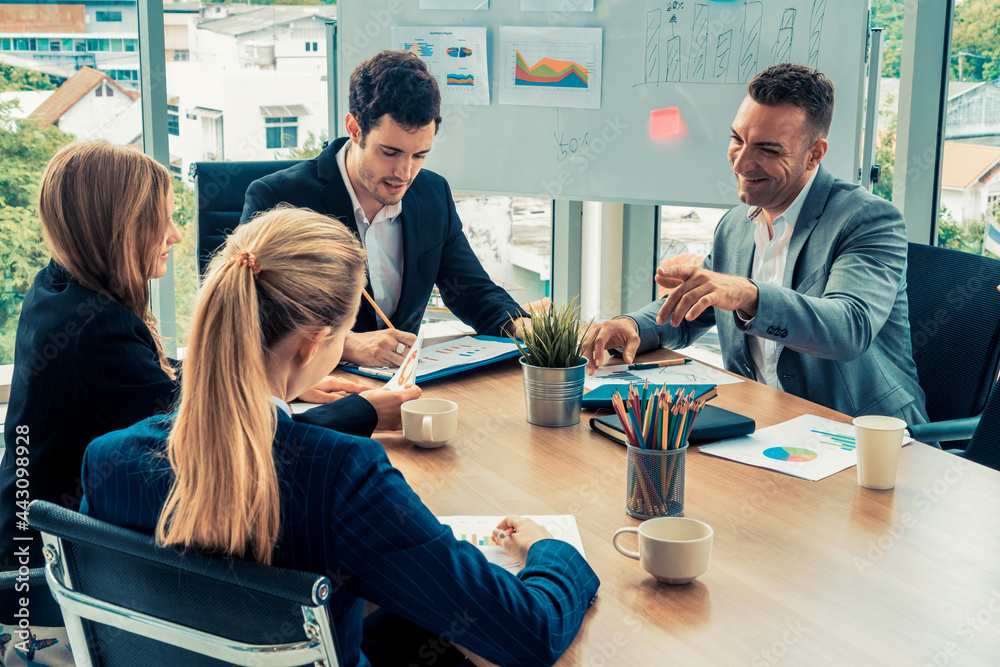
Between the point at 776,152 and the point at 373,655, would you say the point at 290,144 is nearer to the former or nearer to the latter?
the point at 776,152

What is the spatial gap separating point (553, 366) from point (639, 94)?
59.6 inches

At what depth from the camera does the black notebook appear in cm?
146

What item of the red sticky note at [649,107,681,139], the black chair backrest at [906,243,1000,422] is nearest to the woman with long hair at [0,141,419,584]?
the black chair backrest at [906,243,1000,422]

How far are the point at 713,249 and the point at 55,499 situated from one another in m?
1.62

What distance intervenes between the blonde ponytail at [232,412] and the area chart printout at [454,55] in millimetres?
2092

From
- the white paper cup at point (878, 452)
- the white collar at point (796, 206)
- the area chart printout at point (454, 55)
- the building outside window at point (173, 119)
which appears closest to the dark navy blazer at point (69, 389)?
the white paper cup at point (878, 452)

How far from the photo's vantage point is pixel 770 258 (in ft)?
7.00

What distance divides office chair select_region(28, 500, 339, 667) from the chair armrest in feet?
4.24

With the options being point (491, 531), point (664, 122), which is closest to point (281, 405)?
point (491, 531)

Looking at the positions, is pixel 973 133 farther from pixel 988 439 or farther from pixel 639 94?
pixel 988 439

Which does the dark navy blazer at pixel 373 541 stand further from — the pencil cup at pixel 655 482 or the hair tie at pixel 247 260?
the pencil cup at pixel 655 482

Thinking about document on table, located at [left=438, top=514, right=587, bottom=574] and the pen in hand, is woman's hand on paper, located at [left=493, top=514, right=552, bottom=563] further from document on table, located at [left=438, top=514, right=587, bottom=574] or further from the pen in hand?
the pen in hand

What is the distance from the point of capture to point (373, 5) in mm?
2916

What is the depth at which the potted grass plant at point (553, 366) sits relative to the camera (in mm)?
1520
